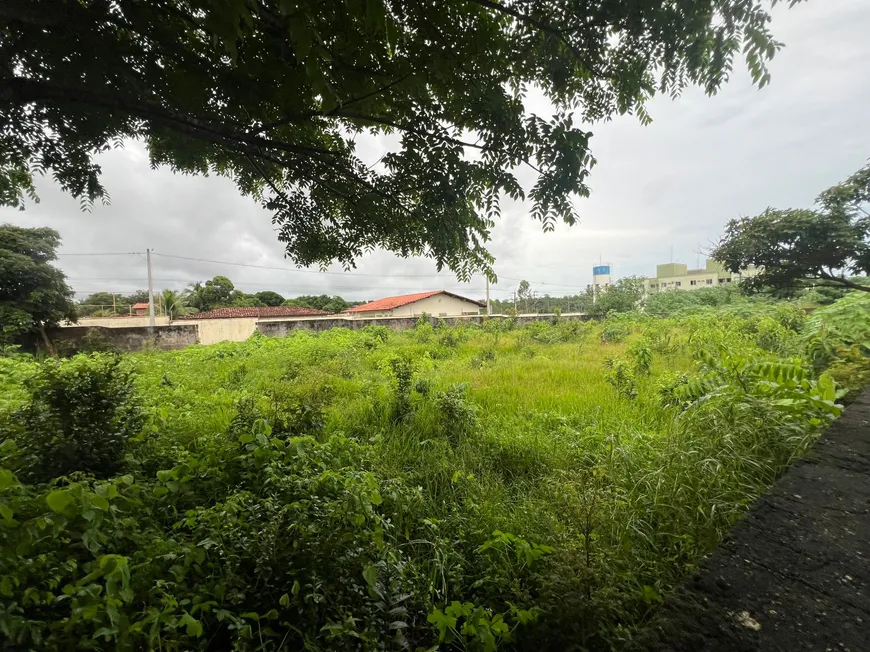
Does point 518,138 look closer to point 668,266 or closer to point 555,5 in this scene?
point 555,5

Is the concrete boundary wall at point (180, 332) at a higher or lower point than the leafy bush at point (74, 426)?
higher

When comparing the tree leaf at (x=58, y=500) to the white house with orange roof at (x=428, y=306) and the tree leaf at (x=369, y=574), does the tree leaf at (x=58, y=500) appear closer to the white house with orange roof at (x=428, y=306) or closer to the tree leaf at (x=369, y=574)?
the tree leaf at (x=369, y=574)

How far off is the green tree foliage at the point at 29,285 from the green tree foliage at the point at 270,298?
20.1 metres

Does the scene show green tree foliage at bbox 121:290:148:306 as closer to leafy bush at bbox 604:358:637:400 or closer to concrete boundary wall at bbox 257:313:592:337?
concrete boundary wall at bbox 257:313:592:337

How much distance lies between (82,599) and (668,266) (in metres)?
25.1

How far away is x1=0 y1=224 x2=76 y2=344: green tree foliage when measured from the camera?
9.22m

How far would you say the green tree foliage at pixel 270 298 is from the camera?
102ft

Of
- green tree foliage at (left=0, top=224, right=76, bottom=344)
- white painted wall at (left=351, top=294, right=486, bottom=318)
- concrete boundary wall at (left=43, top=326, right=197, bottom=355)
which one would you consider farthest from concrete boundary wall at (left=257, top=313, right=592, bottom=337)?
white painted wall at (left=351, top=294, right=486, bottom=318)

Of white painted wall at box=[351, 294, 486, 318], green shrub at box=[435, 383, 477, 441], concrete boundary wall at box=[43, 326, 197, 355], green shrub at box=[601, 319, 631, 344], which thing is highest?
white painted wall at box=[351, 294, 486, 318]

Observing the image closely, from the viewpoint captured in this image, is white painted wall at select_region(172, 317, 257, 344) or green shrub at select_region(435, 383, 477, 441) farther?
white painted wall at select_region(172, 317, 257, 344)

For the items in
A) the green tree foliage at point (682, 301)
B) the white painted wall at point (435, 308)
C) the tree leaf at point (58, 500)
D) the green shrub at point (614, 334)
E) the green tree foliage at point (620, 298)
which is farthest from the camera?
the white painted wall at point (435, 308)

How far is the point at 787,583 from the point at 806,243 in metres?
3.88

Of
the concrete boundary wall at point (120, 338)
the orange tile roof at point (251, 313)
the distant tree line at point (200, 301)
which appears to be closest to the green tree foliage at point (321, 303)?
the distant tree line at point (200, 301)

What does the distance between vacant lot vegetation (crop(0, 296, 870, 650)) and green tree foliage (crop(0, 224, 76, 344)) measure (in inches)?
295
